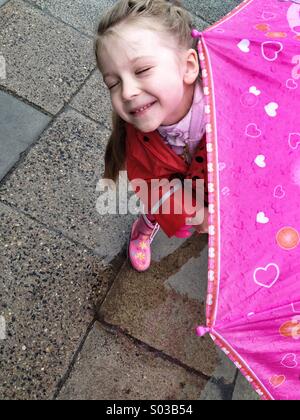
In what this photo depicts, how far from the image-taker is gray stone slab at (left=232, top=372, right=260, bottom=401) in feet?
7.66

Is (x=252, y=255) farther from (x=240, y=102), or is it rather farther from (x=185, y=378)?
(x=185, y=378)

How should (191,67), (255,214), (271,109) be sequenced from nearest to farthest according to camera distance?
(255,214) → (271,109) → (191,67)

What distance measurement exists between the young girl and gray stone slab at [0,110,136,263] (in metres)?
0.64

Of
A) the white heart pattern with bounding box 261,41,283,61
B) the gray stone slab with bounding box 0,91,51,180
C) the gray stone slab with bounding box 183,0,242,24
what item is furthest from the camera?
the gray stone slab with bounding box 183,0,242,24

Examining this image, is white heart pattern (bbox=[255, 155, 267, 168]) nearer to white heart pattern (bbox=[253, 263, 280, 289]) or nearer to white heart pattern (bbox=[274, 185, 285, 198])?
white heart pattern (bbox=[274, 185, 285, 198])

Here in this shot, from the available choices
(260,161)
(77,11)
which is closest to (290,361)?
(260,161)

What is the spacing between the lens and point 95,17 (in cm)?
362

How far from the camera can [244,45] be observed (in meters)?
1.60

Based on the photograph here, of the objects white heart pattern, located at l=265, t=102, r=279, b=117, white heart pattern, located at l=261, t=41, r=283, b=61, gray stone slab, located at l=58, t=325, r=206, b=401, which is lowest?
gray stone slab, located at l=58, t=325, r=206, b=401

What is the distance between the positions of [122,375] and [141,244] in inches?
27.4

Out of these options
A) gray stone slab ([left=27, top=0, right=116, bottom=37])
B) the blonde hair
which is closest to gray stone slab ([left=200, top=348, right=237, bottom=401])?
the blonde hair

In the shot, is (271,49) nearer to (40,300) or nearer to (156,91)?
(156,91)

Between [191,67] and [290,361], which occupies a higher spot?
[191,67]

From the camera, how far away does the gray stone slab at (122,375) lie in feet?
7.21
